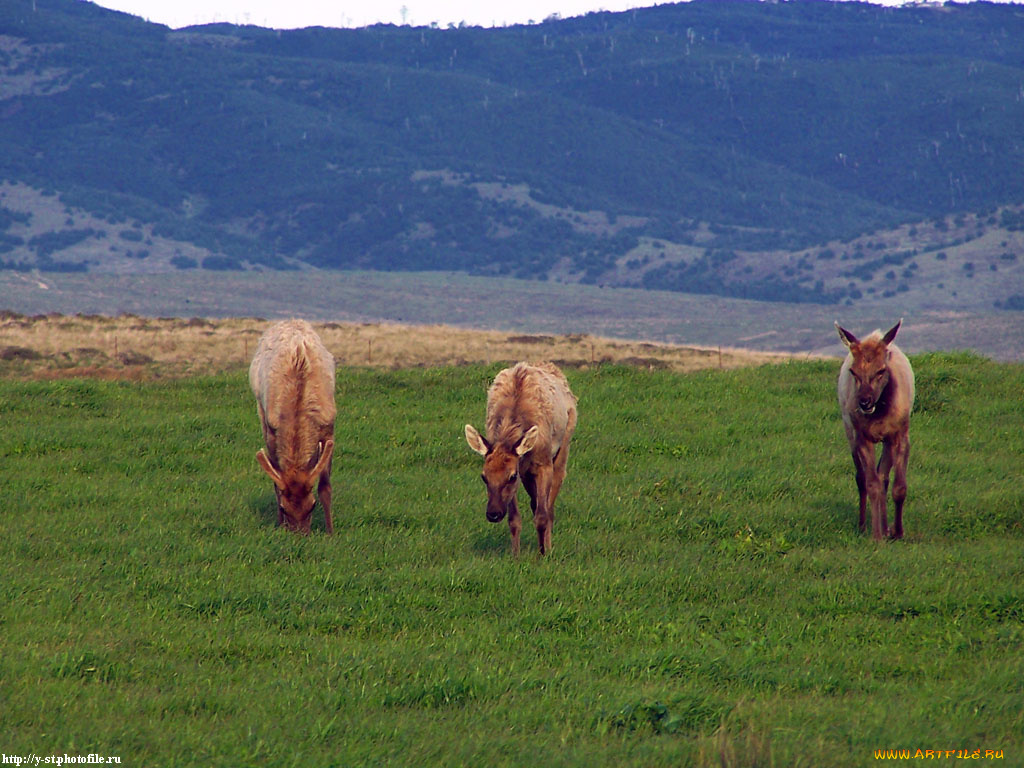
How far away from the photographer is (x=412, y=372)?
24078mm

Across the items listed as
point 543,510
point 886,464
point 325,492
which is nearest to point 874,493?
point 886,464

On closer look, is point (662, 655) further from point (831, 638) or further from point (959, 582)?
point (959, 582)

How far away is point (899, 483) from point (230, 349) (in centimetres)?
2849

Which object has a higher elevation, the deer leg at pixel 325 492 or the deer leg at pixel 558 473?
the deer leg at pixel 558 473

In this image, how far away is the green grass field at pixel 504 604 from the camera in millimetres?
7387

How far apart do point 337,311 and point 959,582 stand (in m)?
129

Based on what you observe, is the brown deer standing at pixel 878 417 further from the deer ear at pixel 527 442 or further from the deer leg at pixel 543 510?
the deer ear at pixel 527 442

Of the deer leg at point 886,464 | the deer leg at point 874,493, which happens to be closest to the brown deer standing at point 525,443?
the deer leg at point 874,493

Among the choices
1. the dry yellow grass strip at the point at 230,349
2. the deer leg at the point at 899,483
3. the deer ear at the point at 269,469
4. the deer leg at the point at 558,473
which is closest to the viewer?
the deer ear at the point at 269,469

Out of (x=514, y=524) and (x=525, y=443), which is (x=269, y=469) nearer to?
(x=514, y=524)

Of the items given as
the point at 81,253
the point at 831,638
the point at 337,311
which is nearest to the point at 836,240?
the point at 337,311

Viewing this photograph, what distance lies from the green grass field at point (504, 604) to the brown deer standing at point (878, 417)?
526mm

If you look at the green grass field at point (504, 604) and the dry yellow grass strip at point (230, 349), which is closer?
the green grass field at point (504, 604)

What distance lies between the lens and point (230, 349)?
37875 mm
